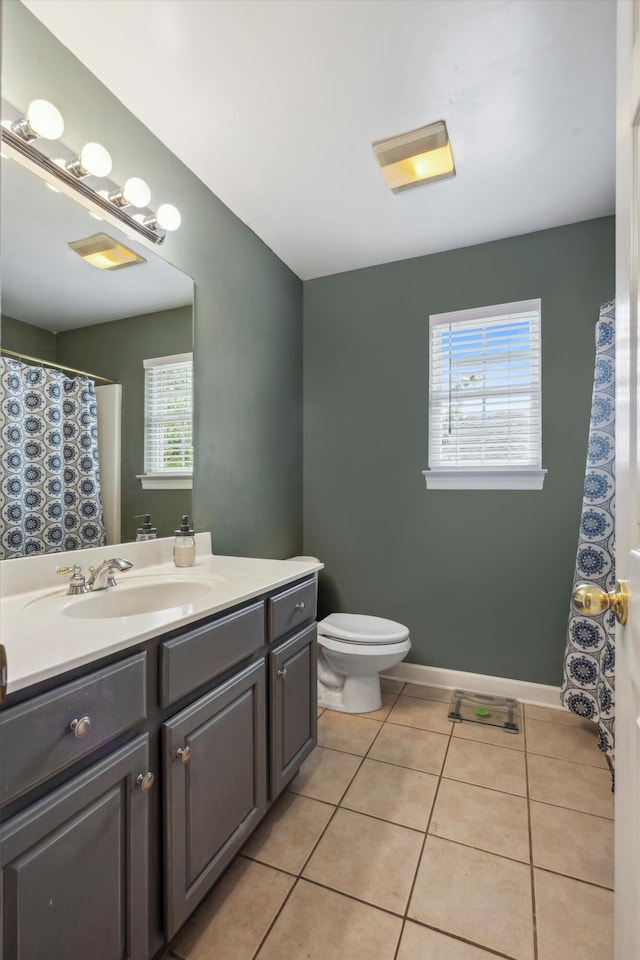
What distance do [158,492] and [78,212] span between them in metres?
0.95

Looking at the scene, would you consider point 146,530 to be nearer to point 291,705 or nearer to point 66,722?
point 291,705

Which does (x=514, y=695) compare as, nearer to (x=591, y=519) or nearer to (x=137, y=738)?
(x=591, y=519)

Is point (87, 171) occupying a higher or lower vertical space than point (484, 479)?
higher

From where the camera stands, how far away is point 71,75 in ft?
4.95

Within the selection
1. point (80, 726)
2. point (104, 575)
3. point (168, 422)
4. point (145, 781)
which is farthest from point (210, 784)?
point (168, 422)

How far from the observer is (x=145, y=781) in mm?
1030

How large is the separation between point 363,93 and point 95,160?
93 cm

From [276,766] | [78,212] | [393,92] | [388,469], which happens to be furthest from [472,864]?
[393,92]

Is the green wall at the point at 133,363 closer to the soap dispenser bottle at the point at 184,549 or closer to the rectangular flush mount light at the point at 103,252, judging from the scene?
the soap dispenser bottle at the point at 184,549

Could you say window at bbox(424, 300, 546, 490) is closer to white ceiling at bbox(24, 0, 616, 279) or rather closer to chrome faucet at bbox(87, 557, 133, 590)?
white ceiling at bbox(24, 0, 616, 279)

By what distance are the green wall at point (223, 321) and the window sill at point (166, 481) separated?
7 cm

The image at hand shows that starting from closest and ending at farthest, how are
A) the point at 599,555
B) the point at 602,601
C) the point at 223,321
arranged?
the point at 602,601
the point at 599,555
the point at 223,321

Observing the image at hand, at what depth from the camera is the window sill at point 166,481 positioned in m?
1.78

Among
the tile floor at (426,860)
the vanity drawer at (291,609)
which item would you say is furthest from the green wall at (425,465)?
the vanity drawer at (291,609)
